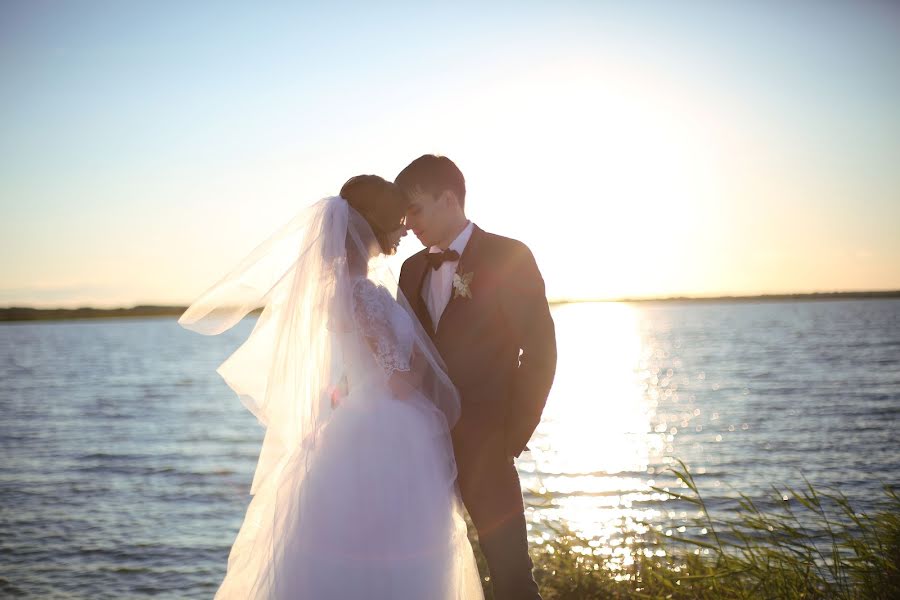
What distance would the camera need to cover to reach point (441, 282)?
181 inches

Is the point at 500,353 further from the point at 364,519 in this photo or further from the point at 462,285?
the point at 364,519

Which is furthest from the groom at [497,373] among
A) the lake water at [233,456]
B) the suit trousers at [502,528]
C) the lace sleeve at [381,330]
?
the lake water at [233,456]

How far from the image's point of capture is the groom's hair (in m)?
4.46

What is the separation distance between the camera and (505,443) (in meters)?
4.26

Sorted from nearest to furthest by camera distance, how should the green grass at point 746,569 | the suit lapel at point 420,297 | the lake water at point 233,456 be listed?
the suit lapel at point 420,297
the green grass at point 746,569
the lake water at point 233,456

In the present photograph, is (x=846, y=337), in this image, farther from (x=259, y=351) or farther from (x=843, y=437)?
(x=259, y=351)

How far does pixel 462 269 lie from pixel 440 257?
0.20 m

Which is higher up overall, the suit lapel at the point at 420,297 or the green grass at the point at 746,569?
the suit lapel at the point at 420,297

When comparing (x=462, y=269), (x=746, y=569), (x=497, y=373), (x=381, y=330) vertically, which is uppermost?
(x=462, y=269)

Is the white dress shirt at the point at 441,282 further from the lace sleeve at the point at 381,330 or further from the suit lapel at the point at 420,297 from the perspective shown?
the lace sleeve at the point at 381,330

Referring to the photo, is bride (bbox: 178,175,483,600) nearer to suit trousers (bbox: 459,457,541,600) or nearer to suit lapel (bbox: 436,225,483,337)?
suit trousers (bbox: 459,457,541,600)

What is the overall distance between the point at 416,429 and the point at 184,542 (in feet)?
37.6

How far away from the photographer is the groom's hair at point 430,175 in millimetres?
4465

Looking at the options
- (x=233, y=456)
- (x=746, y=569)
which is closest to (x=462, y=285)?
(x=746, y=569)
